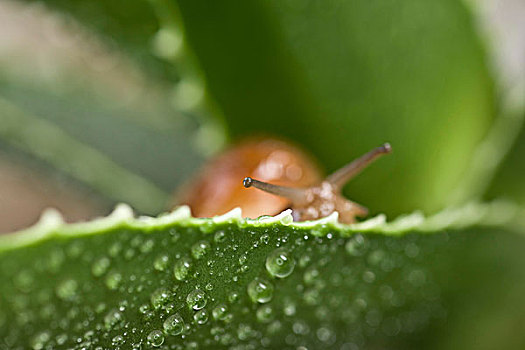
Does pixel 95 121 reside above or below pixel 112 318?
above

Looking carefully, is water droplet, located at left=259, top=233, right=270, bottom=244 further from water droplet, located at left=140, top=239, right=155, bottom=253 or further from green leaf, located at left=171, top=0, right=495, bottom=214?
green leaf, located at left=171, top=0, right=495, bottom=214

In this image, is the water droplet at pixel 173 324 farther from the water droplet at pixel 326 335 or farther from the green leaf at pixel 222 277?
the water droplet at pixel 326 335

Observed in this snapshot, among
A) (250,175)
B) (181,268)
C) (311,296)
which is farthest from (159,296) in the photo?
(250,175)

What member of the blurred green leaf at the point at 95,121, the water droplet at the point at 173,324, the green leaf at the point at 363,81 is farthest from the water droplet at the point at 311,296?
the blurred green leaf at the point at 95,121

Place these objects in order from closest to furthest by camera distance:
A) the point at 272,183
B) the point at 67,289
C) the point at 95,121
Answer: the point at 67,289 < the point at 272,183 < the point at 95,121

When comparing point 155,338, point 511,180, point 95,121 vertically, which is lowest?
point 155,338

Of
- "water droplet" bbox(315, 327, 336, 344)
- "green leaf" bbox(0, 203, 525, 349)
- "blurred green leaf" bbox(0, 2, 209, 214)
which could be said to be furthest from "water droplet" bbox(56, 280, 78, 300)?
"blurred green leaf" bbox(0, 2, 209, 214)

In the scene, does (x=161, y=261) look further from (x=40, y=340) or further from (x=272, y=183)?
(x=272, y=183)

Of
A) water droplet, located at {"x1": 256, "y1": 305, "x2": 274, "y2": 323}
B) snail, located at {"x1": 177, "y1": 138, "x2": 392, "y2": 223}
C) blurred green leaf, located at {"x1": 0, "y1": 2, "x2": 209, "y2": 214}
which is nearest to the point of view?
water droplet, located at {"x1": 256, "y1": 305, "x2": 274, "y2": 323}
